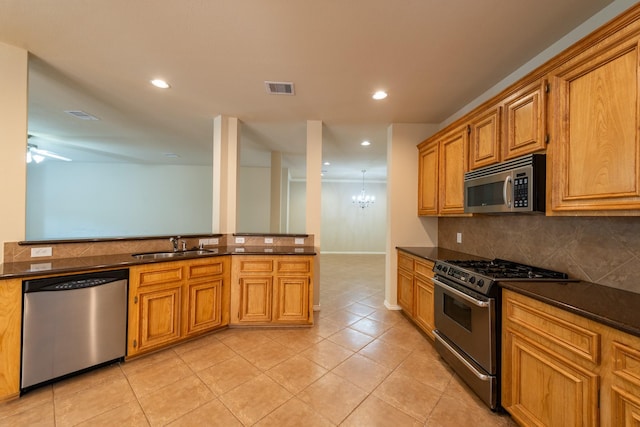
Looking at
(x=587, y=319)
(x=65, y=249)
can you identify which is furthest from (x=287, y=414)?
(x=65, y=249)

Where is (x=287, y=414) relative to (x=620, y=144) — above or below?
below

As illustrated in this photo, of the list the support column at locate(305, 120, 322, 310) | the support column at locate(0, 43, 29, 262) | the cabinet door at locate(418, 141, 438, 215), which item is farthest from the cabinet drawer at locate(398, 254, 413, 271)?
the support column at locate(0, 43, 29, 262)

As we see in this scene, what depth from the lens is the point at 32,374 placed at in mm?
1812

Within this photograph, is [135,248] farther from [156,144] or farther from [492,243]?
[492,243]

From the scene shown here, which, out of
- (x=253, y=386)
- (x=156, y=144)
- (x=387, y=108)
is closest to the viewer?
(x=253, y=386)

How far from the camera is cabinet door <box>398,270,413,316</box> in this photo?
10.2 feet

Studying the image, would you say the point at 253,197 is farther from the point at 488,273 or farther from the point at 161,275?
the point at 488,273

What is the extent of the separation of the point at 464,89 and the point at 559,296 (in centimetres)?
223

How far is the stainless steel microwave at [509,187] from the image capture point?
1747mm

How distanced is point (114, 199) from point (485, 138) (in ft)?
29.7

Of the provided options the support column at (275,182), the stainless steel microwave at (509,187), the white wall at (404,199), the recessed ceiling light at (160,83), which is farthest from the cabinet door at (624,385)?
the support column at (275,182)

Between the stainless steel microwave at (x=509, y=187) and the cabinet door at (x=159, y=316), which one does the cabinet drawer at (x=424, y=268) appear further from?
the cabinet door at (x=159, y=316)

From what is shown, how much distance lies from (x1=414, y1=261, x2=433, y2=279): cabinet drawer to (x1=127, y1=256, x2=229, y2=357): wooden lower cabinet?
2323 mm

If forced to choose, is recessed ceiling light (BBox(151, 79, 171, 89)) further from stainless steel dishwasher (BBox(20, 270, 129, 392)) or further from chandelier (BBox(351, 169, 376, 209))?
chandelier (BBox(351, 169, 376, 209))
